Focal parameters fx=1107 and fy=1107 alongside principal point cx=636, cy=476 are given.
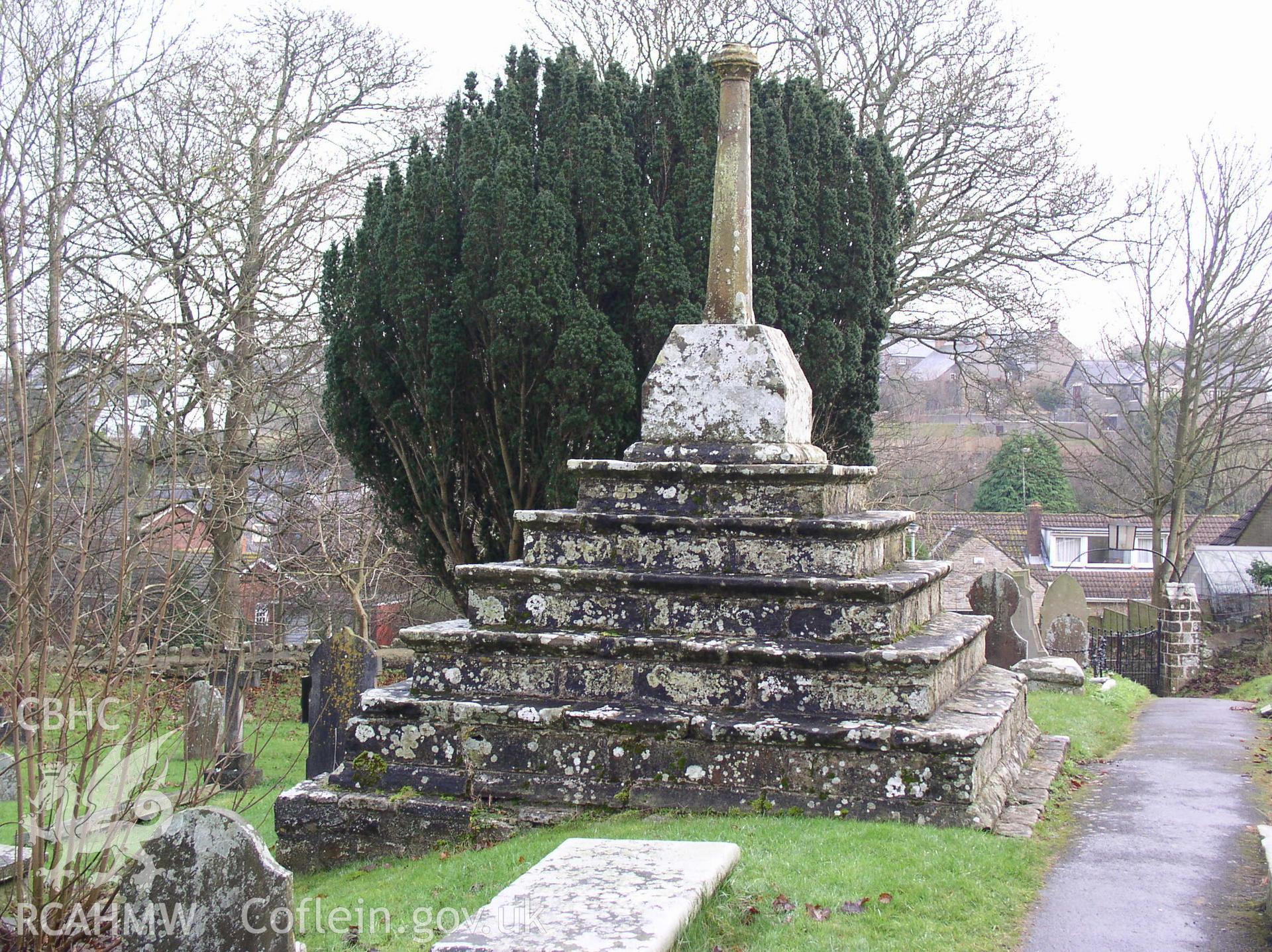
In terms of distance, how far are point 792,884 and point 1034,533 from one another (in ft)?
117

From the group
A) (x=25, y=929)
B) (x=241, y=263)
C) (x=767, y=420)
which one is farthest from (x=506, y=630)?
(x=241, y=263)

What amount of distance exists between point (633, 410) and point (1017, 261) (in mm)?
12006

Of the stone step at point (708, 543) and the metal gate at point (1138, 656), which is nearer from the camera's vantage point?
the stone step at point (708, 543)

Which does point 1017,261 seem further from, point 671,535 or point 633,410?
point 671,535

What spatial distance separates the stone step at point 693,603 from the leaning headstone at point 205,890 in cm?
306

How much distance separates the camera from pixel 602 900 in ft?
12.0

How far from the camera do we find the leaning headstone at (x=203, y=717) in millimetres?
12375

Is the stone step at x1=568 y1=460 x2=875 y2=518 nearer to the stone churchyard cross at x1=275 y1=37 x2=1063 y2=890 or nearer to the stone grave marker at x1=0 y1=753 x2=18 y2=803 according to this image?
the stone churchyard cross at x1=275 y1=37 x2=1063 y2=890

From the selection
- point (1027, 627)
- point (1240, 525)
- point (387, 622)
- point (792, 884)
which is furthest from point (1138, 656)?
point (792, 884)

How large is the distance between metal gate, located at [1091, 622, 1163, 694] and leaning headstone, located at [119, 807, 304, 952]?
20051 millimetres

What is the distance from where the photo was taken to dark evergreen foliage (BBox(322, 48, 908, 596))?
9289 mm

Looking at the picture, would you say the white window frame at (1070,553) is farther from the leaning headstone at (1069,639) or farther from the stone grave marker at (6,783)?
the stone grave marker at (6,783)

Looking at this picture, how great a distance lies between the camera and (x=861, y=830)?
5477 mm

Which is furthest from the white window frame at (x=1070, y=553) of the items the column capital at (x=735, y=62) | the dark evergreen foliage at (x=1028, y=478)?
the column capital at (x=735, y=62)
